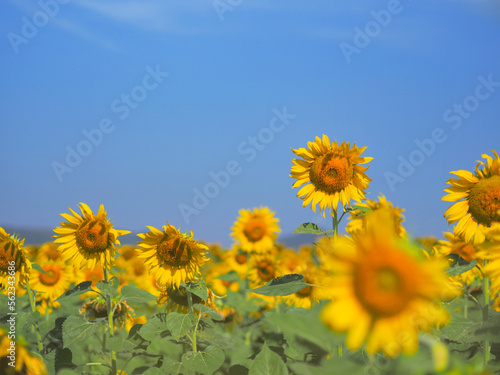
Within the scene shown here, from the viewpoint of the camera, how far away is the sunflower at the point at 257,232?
891 cm

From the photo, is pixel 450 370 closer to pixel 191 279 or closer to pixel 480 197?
pixel 480 197

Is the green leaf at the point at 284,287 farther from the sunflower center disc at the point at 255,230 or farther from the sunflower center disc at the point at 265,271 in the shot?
the sunflower center disc at the point at 255,230

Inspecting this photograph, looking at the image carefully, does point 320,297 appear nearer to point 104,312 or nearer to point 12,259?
point 104,312

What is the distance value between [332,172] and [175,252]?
1.59 meters

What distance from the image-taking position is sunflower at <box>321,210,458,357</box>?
4.50 feet

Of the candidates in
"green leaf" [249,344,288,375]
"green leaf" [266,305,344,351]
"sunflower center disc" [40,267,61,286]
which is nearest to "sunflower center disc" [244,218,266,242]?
"sunflower center disc" [40,267,61,286]

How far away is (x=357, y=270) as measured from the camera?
56.4 inches

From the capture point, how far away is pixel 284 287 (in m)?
3.11

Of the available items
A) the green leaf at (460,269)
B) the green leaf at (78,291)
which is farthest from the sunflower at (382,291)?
the green leaf at (78,291)

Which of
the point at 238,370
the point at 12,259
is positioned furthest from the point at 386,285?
the point at 12,259

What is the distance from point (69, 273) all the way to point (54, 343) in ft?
11.4

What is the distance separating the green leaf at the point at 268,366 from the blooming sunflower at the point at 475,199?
207 cm

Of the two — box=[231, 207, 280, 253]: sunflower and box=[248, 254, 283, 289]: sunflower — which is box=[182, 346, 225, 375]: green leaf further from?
box=[231, 207, 280, 253]: sunflower

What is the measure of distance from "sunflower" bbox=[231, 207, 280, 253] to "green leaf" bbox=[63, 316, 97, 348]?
16.4 ft
